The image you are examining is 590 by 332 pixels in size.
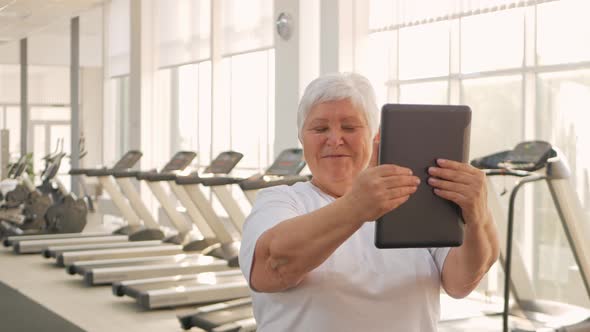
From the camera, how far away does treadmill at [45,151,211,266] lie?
6681mm

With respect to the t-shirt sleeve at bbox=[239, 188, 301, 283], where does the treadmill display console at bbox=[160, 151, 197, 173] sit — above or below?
above

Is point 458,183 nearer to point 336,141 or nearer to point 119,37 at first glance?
point 336,141

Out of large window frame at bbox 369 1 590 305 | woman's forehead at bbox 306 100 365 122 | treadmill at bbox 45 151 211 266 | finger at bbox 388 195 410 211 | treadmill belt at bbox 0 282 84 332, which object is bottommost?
treadmill belt at bbox 0 282 84 332

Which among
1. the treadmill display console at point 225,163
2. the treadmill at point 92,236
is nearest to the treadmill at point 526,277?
the treadmill display console at point 225,163

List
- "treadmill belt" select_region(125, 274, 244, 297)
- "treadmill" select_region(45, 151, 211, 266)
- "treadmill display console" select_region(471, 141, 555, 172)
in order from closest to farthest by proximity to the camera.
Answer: "treadmill display console" select_region(471, 141, 555, 172) → "treadmill belt" select_region(125, 274, 244, 297) → "treadmill" select_region(45, 151, 211, 266)

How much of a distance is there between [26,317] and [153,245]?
2.70m

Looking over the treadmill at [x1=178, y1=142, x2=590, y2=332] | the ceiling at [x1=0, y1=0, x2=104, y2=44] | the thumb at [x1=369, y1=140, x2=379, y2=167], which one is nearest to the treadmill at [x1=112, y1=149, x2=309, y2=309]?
the treadmill at [x1=178, y1=142, x2=590, y2=332]

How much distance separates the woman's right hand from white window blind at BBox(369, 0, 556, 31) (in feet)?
15.7

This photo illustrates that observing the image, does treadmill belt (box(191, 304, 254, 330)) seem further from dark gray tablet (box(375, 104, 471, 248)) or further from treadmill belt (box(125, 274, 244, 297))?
dark gray tablet (box(375, 104, 471, 248))

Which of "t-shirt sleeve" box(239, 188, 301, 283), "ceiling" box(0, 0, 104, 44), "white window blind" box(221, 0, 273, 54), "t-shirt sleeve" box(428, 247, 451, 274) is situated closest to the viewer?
"t-shirt sleeve" box(239, 188, 301, 283)

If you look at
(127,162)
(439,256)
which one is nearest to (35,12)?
(127,162)

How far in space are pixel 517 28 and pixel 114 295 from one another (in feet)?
11.6

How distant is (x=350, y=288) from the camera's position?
1507 mm

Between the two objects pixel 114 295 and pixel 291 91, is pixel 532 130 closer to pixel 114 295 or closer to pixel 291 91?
pixel 291 91
